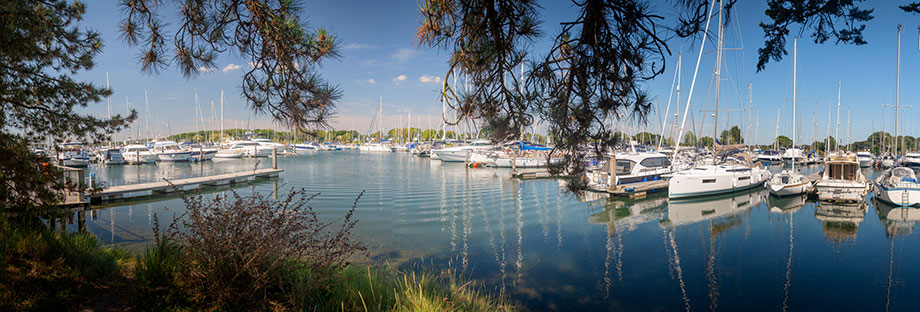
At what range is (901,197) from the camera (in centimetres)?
1822

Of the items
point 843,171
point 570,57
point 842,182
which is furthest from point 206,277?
point 843,171

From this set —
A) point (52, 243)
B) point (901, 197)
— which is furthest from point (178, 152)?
point (901, 197)

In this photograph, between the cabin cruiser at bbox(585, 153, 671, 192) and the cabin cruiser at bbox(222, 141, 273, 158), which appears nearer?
the cabin cruiser at bbox(585, 153, 671, 192)

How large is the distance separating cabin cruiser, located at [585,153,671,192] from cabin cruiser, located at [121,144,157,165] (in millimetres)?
44999

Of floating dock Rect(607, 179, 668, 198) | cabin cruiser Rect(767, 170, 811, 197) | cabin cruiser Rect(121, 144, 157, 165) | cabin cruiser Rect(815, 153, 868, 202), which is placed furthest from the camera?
cabin cruiser Rect(121, 144, 157, 165)

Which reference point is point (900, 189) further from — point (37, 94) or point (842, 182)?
point (37, 94)

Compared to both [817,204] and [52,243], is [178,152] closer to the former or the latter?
[52,243]

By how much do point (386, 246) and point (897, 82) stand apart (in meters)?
35.2

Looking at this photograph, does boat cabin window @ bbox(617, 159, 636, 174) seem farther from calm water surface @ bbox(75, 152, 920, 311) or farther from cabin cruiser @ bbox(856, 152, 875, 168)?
cabin cruiser @ bbox(856, 152, 875, 168)

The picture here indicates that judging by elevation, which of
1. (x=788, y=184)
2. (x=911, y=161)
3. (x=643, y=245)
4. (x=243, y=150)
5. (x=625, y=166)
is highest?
(x=243, y=150)

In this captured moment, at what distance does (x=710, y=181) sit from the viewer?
2117 centimetres

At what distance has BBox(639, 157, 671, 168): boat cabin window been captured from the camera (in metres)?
23.8

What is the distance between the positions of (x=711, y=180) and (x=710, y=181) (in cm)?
7

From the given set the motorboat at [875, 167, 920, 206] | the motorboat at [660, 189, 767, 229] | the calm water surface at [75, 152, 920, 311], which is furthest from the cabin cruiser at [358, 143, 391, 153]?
the motorboat at [875, 167, 920, 206]
